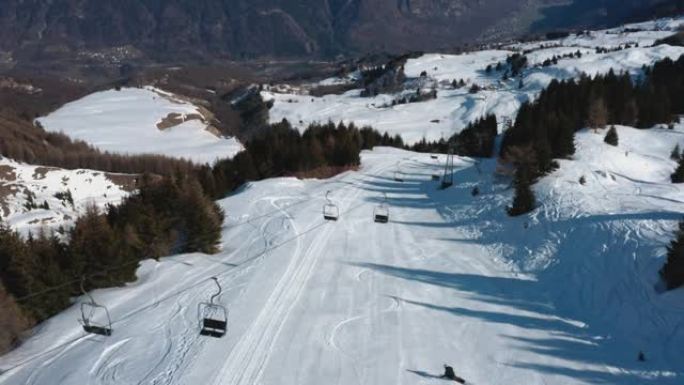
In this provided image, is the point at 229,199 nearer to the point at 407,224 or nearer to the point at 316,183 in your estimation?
the point at 316,183

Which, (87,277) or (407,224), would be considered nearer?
(87,277)

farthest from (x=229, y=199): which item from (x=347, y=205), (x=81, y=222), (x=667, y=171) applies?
(x=667, y=171)

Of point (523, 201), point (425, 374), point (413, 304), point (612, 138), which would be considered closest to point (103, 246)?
point (413, 304)

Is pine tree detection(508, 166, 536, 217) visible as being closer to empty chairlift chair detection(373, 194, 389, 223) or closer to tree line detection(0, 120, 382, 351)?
empty chairlift chair detection(373, 194, 389, 223)

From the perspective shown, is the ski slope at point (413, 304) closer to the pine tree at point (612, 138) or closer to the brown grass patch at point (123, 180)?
the pine tree at point (612, 138)

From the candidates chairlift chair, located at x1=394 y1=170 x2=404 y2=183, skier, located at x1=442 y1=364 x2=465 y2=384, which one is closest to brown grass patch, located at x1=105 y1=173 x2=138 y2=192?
chairlift chair, located at x1=394 y1=170 x2=404 y2=183

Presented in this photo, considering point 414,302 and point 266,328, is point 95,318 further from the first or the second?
point 414,302
